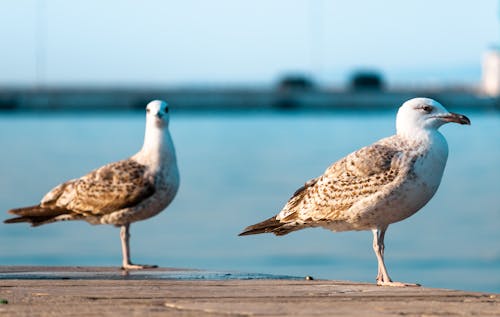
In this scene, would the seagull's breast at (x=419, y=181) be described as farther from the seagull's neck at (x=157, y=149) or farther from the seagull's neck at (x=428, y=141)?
the seagull's neck at (x=157, y=149)

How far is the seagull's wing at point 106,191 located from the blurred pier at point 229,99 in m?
127

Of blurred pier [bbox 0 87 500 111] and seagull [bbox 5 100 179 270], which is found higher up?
blurred pier [bbox 0 87 500 111]

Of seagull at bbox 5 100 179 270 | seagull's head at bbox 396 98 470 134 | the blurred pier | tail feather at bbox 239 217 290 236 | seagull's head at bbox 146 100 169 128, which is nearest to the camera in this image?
seagull's head at bbox 396 98 470 134

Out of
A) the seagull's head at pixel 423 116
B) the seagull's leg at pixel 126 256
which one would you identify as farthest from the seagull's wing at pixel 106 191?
the seagull's head at pixel 423 116

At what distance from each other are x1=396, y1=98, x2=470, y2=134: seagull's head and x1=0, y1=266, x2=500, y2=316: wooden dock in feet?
3.50

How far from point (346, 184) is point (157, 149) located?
219cm

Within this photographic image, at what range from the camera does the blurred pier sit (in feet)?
459

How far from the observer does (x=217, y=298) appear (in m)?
6.86

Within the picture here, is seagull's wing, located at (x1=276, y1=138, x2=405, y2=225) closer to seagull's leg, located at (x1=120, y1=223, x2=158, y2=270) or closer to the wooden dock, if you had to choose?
the wooden dock

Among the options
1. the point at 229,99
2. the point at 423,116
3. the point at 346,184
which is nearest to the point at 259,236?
the point at 346,184

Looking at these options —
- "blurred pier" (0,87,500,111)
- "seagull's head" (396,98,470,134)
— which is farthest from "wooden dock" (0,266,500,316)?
"blurred pier" (0,87,500,111)

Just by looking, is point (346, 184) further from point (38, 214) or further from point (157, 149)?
point (38, 214)

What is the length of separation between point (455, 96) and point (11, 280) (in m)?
140

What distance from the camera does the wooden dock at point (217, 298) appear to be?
20.7 feet
